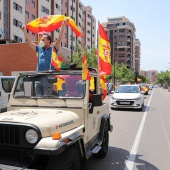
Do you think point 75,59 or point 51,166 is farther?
point 75,59

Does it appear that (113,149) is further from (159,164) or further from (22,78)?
(22,78)

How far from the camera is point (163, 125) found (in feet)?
32.0

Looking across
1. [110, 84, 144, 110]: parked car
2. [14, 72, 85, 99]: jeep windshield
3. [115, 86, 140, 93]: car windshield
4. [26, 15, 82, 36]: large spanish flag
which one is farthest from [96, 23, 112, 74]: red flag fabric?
[115, 86, 140, 93]: car windshield

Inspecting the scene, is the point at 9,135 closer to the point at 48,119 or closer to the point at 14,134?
the point at 14,134

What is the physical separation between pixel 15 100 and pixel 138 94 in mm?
11499

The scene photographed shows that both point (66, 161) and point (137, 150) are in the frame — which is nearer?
point (66, 161)

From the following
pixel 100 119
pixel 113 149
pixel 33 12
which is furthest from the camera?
pixel 33 12

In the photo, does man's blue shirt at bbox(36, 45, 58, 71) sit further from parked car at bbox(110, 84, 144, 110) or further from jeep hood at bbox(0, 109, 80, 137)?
parked car at bbox(110, 84, 144, 110)

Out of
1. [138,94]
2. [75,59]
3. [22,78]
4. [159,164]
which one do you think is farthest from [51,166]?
[75,59]

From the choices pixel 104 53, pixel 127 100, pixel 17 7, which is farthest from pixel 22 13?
pixel 104 53

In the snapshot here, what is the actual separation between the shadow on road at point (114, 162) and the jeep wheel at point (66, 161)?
1457 millimetres

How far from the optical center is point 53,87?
13.6 ft

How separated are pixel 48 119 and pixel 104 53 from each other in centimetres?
269

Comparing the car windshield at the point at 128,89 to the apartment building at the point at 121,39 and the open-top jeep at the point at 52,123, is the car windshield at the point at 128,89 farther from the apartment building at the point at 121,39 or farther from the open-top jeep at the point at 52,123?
the apartment building at the point at 121,39
